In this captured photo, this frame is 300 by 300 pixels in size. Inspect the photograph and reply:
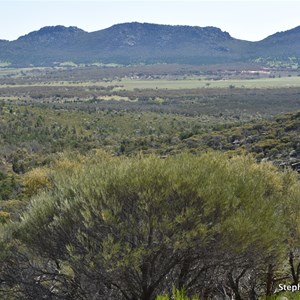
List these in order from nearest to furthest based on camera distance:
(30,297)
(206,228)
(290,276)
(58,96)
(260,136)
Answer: (206,228), (30,297), (290,276), (260,136), (58,96)

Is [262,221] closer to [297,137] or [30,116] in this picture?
[297,137]

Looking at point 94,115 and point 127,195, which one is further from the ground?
point 127,195

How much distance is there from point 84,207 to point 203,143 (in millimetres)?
31539

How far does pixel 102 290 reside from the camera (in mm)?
9250

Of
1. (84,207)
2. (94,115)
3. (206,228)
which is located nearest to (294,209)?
(206,228)

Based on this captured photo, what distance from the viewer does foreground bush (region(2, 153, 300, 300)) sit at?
28.9 feet

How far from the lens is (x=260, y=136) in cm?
3775

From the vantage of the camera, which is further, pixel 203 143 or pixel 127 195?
pixel 203 143

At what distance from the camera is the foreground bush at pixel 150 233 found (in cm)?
880

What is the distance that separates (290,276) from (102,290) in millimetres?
4310

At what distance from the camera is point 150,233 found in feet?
29.5

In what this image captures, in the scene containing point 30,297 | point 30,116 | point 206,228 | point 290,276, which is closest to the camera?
point 206,228

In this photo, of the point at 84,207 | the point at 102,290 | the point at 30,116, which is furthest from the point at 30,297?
the point at 30,116

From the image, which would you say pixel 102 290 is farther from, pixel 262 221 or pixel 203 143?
pixel 203 143
